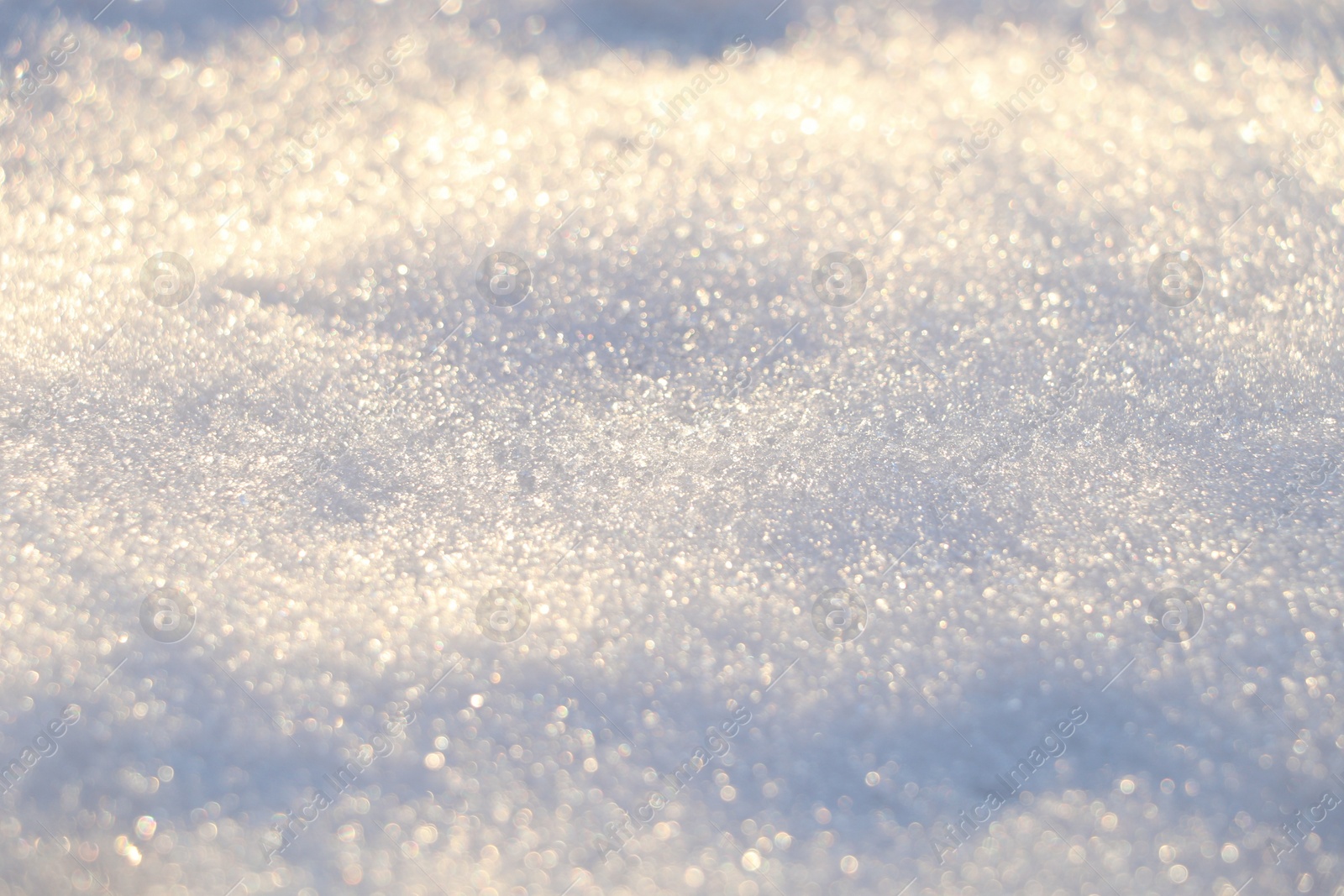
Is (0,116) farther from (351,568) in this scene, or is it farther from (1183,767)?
(1183,767)

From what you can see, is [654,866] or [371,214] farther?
[371,214]

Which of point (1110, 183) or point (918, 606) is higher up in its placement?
point (1110, 183)

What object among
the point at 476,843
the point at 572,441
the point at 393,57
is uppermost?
the point at 393,57

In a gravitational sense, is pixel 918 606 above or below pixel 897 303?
below

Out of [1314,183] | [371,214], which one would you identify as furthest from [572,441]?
[1314,183]

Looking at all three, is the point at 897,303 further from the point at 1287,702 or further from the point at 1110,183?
the point at 1287,702

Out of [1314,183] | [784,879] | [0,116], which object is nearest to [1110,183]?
[1314,183]
